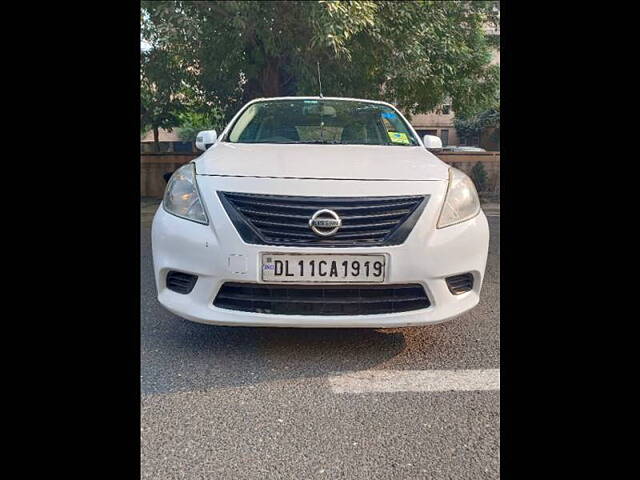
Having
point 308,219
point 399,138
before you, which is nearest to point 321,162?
point 308,219

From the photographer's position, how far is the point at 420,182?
8.48 ft

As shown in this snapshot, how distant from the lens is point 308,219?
2.41 metres

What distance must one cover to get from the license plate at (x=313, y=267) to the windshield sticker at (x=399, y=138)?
5.08ft

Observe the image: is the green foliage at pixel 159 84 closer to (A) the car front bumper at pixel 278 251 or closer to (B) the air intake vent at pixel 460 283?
(A) the car front bumper at pixel 278 251

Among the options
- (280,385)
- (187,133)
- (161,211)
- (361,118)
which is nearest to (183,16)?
(361,118)

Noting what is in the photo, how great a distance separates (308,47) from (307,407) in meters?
5.38

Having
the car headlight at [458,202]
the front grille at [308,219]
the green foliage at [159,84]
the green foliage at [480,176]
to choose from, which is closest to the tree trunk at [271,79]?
the green foliage at [159,84]

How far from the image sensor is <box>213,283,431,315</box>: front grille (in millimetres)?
2443

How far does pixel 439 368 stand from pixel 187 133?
18.1 metres

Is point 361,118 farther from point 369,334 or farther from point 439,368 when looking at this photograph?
point 439,368

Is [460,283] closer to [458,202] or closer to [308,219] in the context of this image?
[458,202]

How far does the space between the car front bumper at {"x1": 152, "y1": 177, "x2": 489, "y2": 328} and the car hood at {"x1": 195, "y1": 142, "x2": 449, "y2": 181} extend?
6.6 inches

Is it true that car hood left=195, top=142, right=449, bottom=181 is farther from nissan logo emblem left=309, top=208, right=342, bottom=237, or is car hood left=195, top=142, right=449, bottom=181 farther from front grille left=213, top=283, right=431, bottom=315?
front grille left=213, top=283, right=431, bottom=315

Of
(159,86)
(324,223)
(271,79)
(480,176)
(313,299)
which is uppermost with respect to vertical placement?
(271,79)
